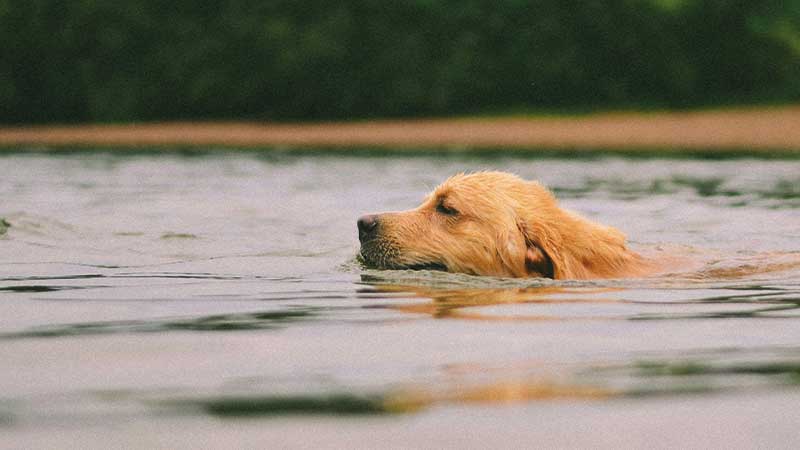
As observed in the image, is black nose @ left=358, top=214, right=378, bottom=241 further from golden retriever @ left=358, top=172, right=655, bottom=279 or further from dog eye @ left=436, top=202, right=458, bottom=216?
dog eye @ left=436, top=202, right=458, bottom=216

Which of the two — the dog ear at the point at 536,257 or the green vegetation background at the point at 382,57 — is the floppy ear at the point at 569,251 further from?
the green vegetation background at the point at 382,57

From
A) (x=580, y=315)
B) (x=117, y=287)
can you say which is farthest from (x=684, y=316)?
(x=117, y=287)

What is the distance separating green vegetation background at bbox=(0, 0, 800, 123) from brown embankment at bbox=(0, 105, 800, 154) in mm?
1170

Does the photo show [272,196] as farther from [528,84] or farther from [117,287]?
[528,84]

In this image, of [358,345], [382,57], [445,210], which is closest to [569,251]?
[445,210]

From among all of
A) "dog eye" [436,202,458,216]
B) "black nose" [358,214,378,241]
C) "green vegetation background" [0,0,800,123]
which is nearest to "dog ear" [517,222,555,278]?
"dog eye" [436,202,458,216]

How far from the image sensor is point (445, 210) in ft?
24.4

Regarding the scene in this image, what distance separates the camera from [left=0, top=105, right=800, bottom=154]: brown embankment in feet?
99.7

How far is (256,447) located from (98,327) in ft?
7.61

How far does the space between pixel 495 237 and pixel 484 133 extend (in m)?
27.3

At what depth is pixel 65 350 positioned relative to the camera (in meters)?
4.77

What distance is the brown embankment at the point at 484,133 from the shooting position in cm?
3039

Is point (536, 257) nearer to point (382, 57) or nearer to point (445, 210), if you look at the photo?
point (445, 210)

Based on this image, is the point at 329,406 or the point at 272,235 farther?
the point at 272,235
